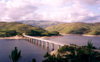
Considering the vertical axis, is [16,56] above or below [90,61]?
above

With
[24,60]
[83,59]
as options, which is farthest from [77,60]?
[24,60]

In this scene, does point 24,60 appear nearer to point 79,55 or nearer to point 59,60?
point 59,60

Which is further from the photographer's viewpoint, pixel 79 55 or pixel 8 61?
pixel 8 61

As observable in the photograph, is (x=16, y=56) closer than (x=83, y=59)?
Yes

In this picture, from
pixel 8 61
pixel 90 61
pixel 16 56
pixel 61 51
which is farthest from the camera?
pixel 61 51

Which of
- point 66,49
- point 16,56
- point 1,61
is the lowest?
point 1,61

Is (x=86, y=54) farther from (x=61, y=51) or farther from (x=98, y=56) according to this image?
(x=61, y=51)

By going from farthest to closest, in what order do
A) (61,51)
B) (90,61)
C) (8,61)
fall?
1. (61,51)
2. (8,61)
3. (90,61)

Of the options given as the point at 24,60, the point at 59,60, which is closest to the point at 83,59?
the point at 59,60

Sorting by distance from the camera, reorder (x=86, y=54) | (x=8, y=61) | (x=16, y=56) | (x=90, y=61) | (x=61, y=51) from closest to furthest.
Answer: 1. (x=16, y=56)
2. (x=90, y=61)
3. (x=86, y=54)
4. (x=8, y=61)
5. (x=61, y=51)
